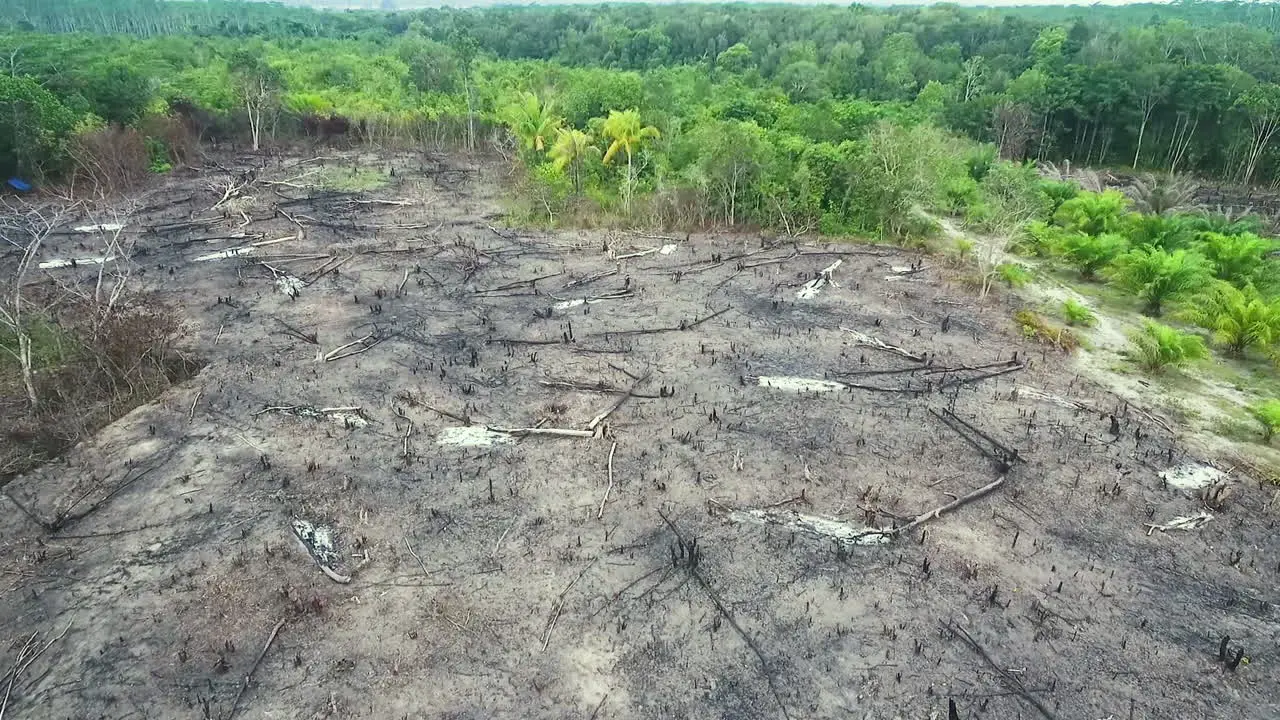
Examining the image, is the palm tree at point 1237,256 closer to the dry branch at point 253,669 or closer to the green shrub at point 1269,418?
the green shrub at point 1269,418

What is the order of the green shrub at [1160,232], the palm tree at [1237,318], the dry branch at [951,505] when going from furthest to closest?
1. the green shrub at [1160,232]
2. the palm tree at [1237,318]
3. the dry branch at [951,505]

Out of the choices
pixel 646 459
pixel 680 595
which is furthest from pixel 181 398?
pixel 680 595

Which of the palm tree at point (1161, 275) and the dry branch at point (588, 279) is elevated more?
the palm tree at point (1161, 275)

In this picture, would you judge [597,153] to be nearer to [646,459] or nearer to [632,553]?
[646,459]

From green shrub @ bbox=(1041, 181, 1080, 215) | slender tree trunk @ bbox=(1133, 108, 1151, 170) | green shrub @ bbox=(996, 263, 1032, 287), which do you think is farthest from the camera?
slender tree trunk @ bbox=(1133, 108, 1151, 170)

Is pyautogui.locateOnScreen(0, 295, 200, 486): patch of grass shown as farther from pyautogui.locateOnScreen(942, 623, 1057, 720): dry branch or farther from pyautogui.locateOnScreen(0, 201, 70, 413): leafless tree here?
pyautogui.locateOnScreen(942, 623, 1057, 720): dry branch

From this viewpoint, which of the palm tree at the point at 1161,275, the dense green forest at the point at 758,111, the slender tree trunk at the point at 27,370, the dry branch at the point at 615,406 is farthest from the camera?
the dense green forest at the point at 758,111

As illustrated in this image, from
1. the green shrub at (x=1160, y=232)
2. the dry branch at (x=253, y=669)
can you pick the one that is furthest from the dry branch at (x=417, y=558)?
the green shrub at (x=1160, y=232)

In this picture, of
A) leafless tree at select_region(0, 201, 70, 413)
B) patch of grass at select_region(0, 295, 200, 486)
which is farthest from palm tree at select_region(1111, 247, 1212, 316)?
leafless tree at select_region(0, 201, 70, 413)
